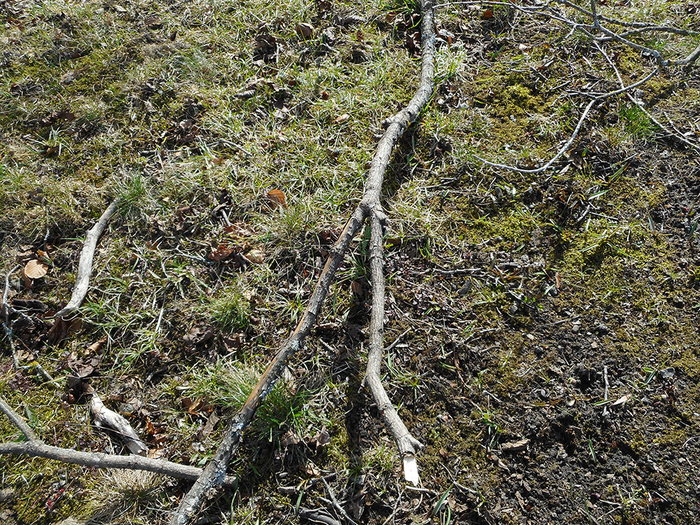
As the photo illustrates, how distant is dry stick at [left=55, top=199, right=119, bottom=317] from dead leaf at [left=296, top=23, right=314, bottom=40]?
2.20 m

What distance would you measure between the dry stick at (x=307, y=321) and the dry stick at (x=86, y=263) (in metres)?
1.39

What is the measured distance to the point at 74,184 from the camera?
326 cm

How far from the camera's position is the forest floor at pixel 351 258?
2203 millimetres

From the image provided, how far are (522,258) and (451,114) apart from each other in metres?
1.34

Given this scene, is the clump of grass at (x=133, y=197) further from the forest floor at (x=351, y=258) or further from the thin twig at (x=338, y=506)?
the thin twig at (x=338, y=506)

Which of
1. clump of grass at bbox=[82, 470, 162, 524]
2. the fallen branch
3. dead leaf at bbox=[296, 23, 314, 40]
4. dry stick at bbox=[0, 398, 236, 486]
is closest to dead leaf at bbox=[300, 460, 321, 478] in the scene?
dry stick at bbox=[0, 398, 236, 486]

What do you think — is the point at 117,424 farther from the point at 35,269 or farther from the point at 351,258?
the point at 351,258

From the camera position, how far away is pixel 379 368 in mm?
2234

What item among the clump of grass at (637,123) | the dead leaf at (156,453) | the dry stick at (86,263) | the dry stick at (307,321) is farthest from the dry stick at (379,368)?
the clump of grass at (637,123)

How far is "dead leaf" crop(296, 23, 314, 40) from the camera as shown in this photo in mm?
3930

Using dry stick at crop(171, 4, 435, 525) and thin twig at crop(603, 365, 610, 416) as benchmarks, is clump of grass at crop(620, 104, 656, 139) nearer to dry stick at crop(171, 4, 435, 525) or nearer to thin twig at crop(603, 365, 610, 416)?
dry stick at crop(171, 4, 435, 525)

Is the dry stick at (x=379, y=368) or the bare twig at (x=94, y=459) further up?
the dry stick at (x=379, y=368)

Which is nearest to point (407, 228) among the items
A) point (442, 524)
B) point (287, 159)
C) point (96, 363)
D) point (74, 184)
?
point (287, 159)

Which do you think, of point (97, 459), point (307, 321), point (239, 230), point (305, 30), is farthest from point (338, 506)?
point (305, 30)
